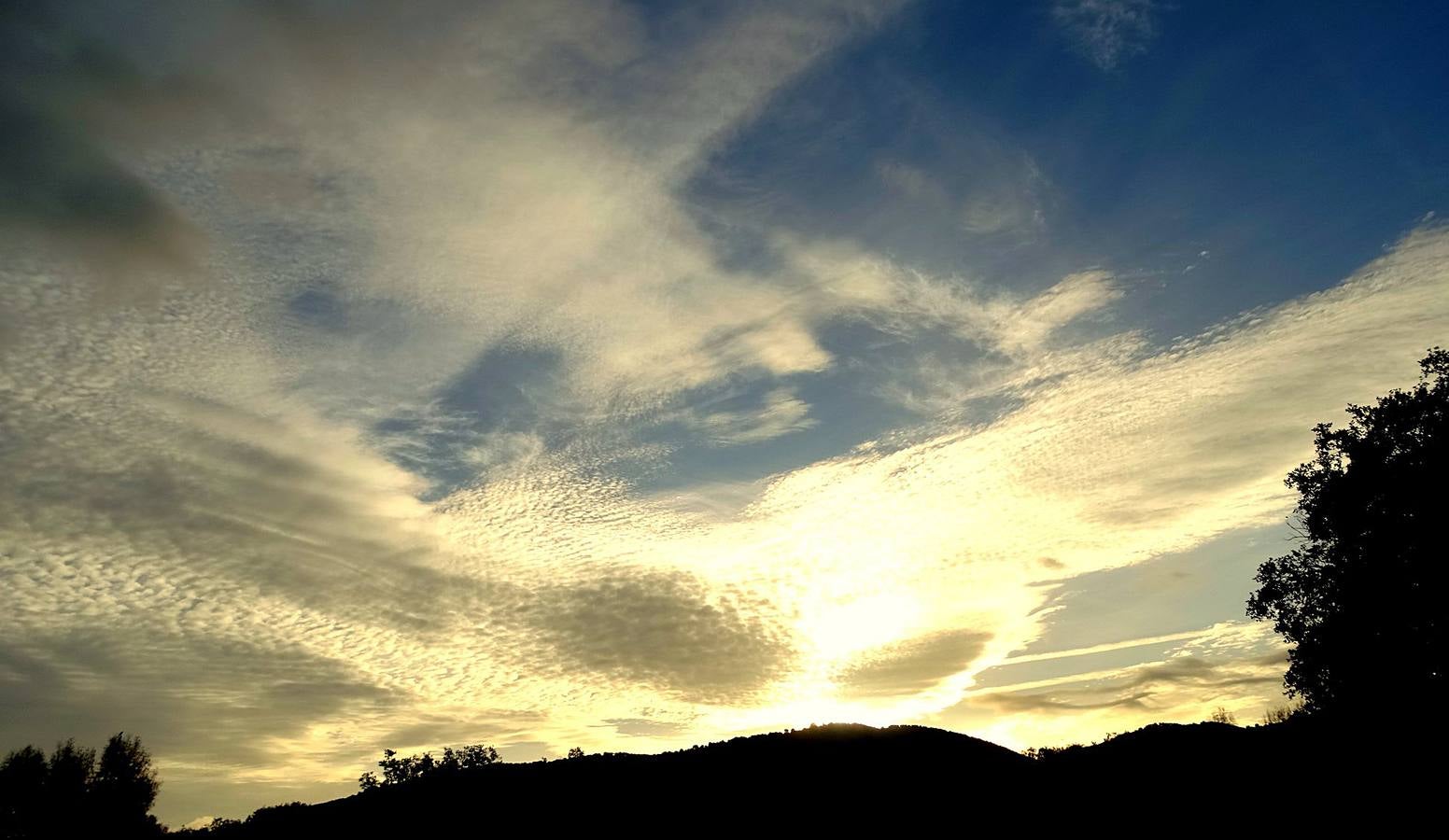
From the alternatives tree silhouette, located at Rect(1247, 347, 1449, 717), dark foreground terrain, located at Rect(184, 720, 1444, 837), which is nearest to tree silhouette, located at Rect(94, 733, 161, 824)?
dark foreground terrain, located at Rect(184, 720, 1444, 837)

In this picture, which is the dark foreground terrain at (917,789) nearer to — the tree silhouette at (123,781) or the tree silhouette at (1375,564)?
the tree silhouette at (1375,564)

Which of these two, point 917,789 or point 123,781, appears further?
point 123,781

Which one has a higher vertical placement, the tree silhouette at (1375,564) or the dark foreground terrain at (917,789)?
the tree silhouette at (1375,564)

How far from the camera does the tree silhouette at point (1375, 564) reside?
106 feet

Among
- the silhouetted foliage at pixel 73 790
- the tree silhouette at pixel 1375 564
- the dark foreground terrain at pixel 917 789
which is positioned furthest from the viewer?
the silhouetted foliage at pixel 73 790

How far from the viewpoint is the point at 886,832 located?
68.1 ft

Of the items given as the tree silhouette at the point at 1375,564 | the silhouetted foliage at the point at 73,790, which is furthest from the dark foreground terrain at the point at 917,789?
the silhouetted foliage at the point at 73,790

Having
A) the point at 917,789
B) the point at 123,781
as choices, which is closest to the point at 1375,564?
the point at 917,789

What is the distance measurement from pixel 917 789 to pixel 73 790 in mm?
87125

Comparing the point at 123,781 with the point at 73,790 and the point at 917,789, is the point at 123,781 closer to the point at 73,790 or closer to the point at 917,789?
the point at 73,790

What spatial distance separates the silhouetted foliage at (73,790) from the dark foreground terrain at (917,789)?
61.6 meters

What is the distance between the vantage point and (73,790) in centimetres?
7231

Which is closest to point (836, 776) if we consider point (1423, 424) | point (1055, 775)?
point (1055, 775)

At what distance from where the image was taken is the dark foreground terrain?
1975cm
